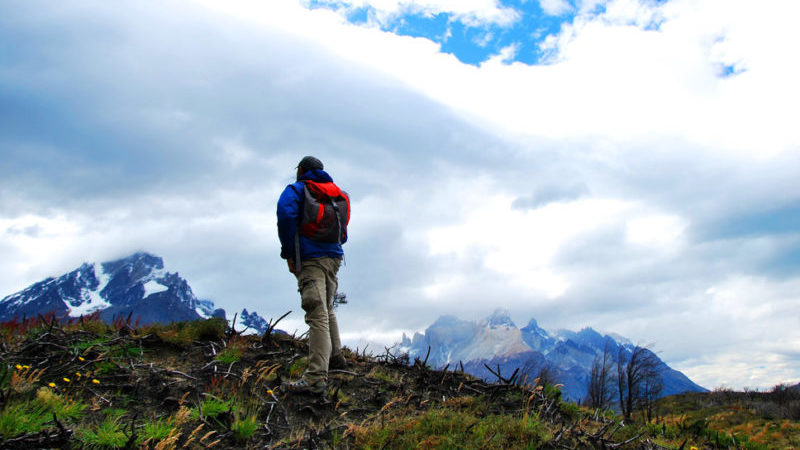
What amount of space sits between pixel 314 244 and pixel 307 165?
3.93 ft

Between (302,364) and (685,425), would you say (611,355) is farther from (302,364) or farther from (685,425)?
(302,364)

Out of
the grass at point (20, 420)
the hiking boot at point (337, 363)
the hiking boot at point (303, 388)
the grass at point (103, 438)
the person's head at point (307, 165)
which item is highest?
the person's head at point (307, 165)

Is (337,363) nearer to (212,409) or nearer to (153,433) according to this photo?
(212,409)

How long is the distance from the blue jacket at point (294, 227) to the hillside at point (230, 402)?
170cm

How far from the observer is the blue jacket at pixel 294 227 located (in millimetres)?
5977

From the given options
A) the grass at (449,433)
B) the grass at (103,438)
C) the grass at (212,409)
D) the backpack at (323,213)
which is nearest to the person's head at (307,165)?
the backpack at (323,213)

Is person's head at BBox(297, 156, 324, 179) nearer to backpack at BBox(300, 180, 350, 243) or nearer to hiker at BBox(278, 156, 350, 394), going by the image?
hiker at BBox(278, 156, 350, 394)

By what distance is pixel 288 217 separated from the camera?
5953 millimetres

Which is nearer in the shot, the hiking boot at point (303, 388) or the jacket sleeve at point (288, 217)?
the hiking boot at point (303, 388)

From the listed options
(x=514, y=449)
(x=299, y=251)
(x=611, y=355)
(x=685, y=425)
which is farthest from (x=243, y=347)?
(x=611, y=355)

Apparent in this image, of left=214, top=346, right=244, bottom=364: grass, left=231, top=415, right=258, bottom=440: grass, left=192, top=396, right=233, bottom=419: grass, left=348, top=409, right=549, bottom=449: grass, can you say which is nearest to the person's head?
left=214, top=346, right=244, bottom=364: grass

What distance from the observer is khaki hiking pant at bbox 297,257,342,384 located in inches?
231

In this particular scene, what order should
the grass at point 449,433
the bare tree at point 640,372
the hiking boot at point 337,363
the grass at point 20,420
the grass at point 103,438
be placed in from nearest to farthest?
the grass at point 20,420 < the grass at point 103,438 < the grass at point 449,433 < the hiking boot at point 337,363 < the bare tree at point 640,372

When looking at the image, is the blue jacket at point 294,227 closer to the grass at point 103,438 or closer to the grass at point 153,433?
the grass at point 153,433
